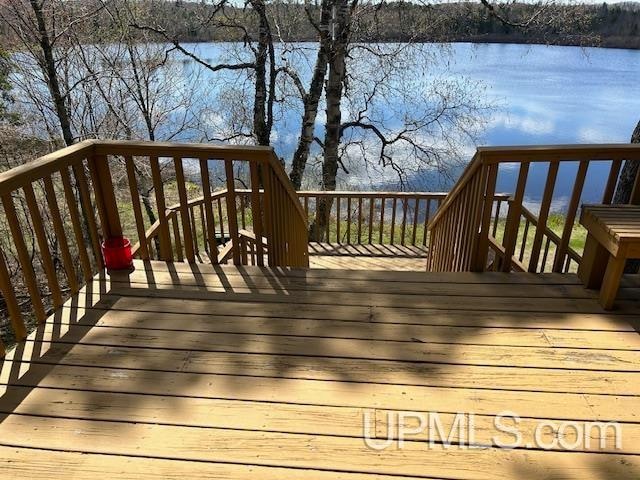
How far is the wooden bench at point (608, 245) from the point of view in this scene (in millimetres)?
2293

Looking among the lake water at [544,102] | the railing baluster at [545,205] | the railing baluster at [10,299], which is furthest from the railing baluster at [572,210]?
the lake water at [544,102]

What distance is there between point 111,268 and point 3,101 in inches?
322

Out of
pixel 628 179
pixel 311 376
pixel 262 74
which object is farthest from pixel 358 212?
pixel 311 376

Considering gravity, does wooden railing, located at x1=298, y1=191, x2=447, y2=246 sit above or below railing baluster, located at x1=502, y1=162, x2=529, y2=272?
below

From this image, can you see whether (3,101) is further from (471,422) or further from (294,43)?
(471,422)

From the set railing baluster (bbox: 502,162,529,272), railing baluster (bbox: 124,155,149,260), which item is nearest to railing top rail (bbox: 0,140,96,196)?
railing baluster (bbox: 124,155,149,260)

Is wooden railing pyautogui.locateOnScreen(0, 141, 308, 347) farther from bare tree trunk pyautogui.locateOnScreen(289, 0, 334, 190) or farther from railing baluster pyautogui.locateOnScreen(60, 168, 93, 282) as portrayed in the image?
bare tree trunk pyautogui.locateOnScreen(289, 0, 334, 190)

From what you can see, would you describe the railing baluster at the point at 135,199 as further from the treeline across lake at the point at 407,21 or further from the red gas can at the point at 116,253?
the treeline across lake at the point at 407,21

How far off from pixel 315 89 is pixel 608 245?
566cm

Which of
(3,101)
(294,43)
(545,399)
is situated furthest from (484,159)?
(3,101)

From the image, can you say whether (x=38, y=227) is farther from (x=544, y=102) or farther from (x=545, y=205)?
(x=544, y=102)

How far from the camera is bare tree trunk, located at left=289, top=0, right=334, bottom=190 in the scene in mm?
6652

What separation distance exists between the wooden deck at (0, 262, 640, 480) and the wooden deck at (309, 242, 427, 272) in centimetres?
302

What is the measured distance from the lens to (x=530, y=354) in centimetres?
219
